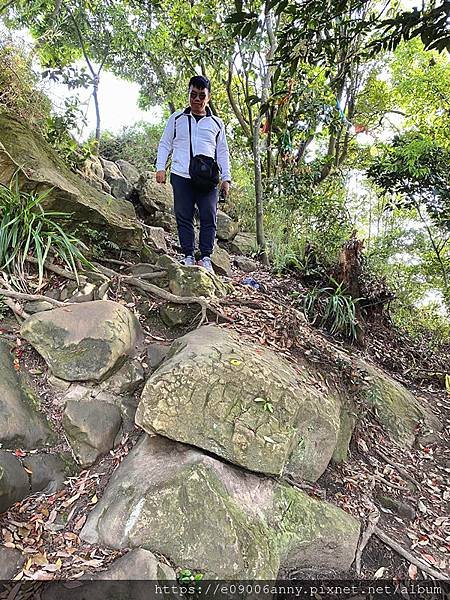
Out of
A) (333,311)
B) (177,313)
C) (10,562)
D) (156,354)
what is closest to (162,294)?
(177,313)

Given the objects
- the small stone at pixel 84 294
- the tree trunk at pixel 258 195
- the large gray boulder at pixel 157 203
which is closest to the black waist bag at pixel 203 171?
the small stone at pixel 84 294

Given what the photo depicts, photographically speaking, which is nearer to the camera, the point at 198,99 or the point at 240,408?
the point at 240,408

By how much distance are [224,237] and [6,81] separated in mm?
3260

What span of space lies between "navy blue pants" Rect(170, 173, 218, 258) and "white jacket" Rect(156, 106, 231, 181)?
0.35 feet

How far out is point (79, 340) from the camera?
2602mm

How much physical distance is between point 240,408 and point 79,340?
3.49 ft

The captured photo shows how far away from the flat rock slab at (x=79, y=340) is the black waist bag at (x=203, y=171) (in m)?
1.42

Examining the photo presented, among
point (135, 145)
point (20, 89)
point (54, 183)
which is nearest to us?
point (54, 183)

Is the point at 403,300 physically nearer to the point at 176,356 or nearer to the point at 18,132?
the point at 176,356

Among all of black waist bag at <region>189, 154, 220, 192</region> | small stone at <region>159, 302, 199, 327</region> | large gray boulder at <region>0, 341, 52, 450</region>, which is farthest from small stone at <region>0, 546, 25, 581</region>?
black waist bag at <region>189, 154, 220, 192</region>

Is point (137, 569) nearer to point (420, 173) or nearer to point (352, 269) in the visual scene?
point (352, 269)

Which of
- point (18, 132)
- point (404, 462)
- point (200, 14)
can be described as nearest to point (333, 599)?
point (404, 462)

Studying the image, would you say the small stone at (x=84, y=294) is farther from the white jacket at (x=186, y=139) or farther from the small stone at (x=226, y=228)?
the small stone at (x=226, y=228)

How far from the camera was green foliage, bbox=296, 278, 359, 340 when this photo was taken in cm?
404
